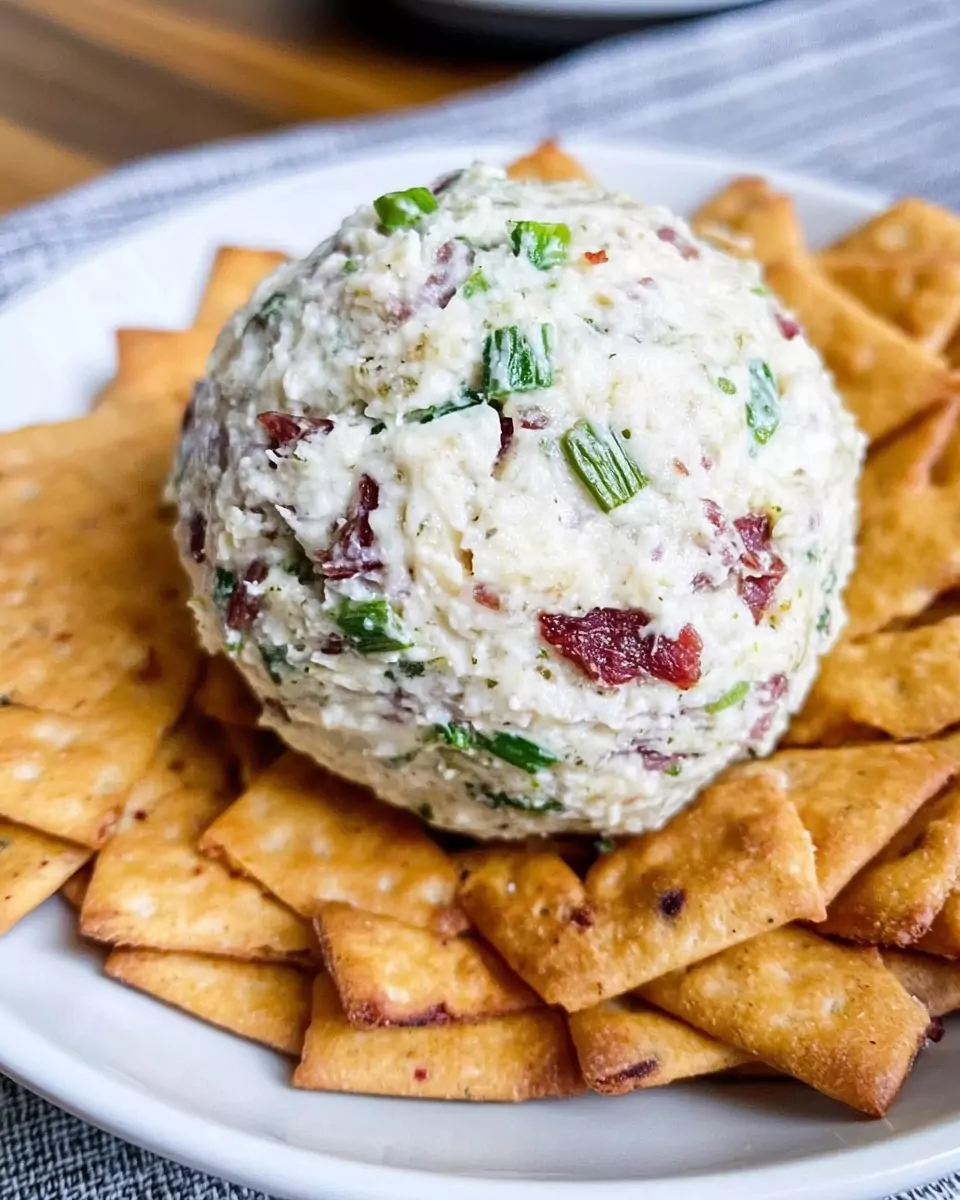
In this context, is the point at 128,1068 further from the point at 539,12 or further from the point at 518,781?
the point at 539,12

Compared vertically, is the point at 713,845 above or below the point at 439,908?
above

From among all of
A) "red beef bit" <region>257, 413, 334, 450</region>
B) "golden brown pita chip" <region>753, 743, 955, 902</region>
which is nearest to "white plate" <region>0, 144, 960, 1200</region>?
"golden brown pita chip" <region>753, 743, 955, 902</region>

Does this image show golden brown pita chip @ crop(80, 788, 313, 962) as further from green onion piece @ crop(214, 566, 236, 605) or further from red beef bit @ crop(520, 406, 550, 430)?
red beef bit @ crop(520, 406, 550, 430)

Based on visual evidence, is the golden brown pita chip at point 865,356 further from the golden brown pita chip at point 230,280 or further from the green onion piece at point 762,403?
the golden brown pita chip at point 230,280

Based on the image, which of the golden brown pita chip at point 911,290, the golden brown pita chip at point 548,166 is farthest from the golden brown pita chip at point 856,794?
the golden brown pita chip at point 548,166

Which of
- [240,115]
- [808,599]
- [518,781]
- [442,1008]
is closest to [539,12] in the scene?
[240,115]

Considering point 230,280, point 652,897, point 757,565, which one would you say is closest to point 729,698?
point 757,565
